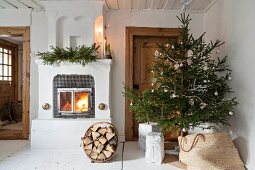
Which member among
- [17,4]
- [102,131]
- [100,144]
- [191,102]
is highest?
[17,4]

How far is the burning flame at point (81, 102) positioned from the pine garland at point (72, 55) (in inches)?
20.0

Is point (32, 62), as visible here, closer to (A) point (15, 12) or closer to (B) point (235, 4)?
(A) point (15, 12)

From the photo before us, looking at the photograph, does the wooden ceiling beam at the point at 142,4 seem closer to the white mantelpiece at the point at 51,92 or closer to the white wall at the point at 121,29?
the white wall at the point at 121,29

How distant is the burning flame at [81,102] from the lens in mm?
3861

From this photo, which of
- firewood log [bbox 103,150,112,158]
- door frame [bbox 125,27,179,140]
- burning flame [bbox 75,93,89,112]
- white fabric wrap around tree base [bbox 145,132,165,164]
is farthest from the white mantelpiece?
white fabric wrap around tree base [bbox 145,132,165,164]

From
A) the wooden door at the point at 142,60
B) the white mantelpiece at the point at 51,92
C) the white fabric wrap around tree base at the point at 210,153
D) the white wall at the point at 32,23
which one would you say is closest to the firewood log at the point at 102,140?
the white mantelpiece at the point at 51,92

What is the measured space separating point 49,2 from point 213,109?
2899 millimetres

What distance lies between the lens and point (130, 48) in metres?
4.29

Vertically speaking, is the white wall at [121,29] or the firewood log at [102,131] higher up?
the white wall at [121,29]

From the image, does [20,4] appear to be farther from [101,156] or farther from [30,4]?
[101,156]

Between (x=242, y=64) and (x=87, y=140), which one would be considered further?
(x=87, y=140)

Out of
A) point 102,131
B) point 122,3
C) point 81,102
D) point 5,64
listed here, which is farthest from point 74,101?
point 5,64

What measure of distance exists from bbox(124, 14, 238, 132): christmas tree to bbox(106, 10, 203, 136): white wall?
44.2 inches

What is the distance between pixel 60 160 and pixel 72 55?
151 cm
